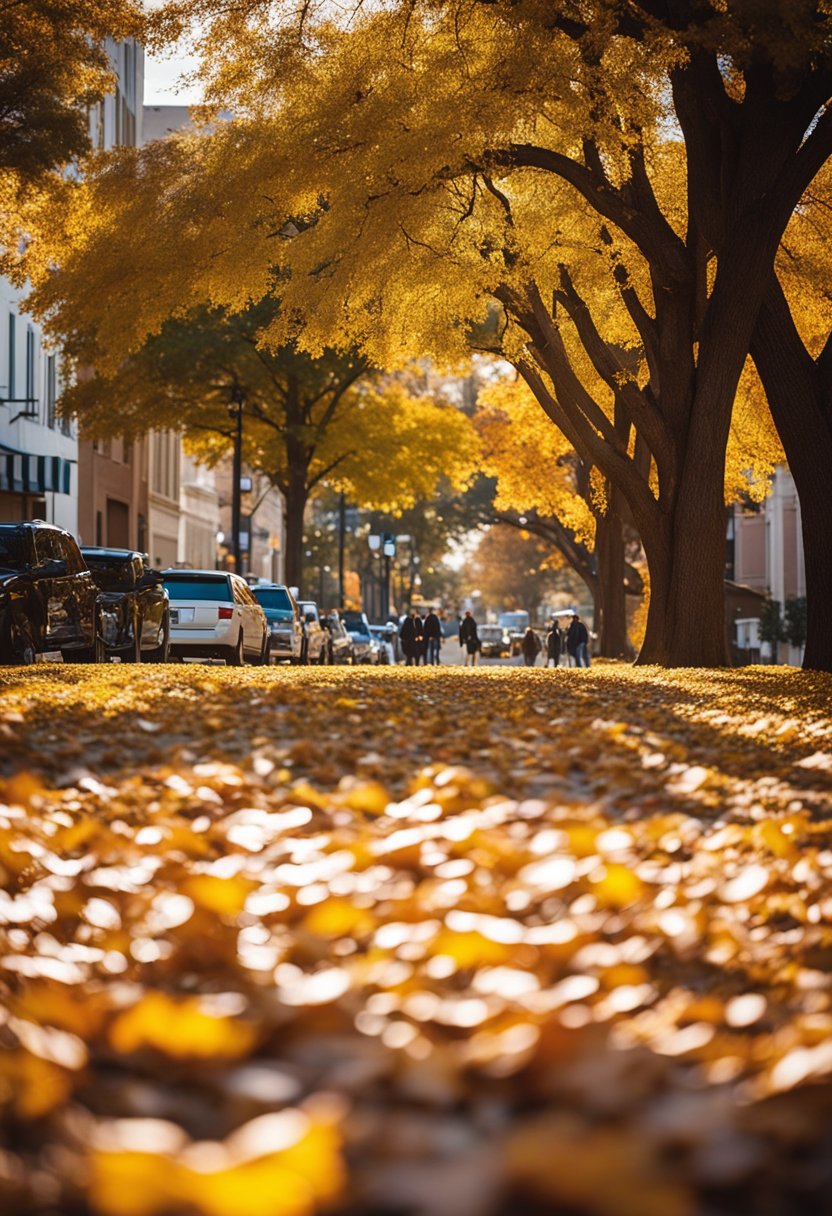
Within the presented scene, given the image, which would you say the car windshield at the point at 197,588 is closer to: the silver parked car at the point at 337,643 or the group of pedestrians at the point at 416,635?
the silver parked car at the point at 337,643

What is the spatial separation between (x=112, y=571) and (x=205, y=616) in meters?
4.26

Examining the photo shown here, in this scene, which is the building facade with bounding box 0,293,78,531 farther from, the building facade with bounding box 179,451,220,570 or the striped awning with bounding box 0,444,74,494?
the building facade with bounding box 179,451,220,570

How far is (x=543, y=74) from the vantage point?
65.8 feet

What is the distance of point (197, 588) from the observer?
3005cm

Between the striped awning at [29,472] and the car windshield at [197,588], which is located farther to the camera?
the striped awning at [29,472]

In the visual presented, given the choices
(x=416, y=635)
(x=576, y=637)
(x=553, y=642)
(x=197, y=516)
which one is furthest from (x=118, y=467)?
(x=197, y=516)

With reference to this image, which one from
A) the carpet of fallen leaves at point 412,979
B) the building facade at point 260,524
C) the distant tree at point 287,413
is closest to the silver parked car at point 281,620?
the distant tree at point 287,413

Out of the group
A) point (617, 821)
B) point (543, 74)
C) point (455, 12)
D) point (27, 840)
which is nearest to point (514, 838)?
point (617, 821)

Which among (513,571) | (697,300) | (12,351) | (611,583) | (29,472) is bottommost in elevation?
(611,583)

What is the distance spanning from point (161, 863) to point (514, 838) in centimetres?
132

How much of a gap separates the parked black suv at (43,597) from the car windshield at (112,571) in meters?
2.18

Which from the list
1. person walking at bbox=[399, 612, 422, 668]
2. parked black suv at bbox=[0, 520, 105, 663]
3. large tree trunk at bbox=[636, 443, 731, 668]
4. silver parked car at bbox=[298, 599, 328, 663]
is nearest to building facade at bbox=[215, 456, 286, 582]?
person walking at bbox=[399, 612, 422, 668]

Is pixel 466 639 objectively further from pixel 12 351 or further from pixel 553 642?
pixel 12 351

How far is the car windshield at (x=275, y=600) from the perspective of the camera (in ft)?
121
